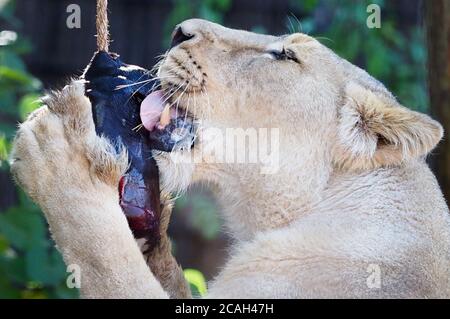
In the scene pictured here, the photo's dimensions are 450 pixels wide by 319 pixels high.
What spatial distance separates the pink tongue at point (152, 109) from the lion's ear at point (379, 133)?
1.91 feet

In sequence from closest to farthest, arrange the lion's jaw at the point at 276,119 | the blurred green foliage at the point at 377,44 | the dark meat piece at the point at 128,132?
the dark meat piece at the point at 128,132 → the lion's jaw at the point at 276,119 → the blurred green foliage at the point at 377,44

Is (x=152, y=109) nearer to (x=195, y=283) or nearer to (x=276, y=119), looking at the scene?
(x=276, y=119)

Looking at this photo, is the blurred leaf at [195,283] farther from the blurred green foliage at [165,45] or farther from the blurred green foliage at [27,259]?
the blurred green foliage at [27,259]

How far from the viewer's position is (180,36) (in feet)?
10.9

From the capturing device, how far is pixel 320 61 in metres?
3.37

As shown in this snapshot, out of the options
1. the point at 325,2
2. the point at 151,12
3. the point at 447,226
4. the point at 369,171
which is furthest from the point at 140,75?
the point at 151,12

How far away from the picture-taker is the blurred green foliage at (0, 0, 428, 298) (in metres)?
4.53

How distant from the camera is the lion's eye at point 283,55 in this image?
3.34m

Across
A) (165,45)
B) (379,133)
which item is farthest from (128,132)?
(165,45)

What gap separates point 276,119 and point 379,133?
0.33 meters

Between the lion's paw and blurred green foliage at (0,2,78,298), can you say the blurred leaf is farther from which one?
the lion's paw

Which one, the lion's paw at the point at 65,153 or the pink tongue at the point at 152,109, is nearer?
the lion's paw at the point at 65,153

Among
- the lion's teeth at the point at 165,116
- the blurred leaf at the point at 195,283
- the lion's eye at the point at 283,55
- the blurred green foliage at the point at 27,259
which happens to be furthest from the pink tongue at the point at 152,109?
the blurred green foliage at the point at 27,259
